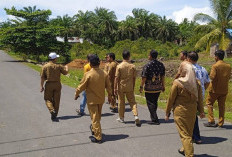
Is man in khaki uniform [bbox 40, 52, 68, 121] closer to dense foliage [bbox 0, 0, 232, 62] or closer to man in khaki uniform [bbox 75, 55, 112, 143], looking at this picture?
man in khaki uniform [bbox 75, 55, 112, 143]

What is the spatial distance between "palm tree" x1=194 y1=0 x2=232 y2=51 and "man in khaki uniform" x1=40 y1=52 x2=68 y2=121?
24721 millimetres

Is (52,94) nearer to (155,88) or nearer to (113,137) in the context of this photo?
(113,137)

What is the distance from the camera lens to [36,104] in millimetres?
10820

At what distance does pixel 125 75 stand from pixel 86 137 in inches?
80.4

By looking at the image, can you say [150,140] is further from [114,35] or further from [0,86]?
[114,35]

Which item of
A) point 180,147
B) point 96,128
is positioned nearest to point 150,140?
point 180,147

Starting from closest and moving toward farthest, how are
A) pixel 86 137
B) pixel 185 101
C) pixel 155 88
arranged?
pixel 185 101 < pixel 86 137 < pixel 155 88

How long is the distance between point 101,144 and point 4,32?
102 feet

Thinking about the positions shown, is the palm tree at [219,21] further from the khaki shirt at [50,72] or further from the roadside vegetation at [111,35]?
the khaki shirt at [50,72]

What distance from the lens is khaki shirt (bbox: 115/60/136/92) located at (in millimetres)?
7832

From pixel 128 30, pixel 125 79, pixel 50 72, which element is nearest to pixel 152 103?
pixel 125 79

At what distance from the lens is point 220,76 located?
739 cm

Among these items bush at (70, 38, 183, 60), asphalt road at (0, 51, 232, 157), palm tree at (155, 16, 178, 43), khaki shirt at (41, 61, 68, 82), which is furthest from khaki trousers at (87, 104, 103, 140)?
palm tree at (155, 16, 178, 43)

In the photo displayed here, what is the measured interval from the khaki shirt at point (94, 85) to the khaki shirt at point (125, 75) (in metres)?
1.35
